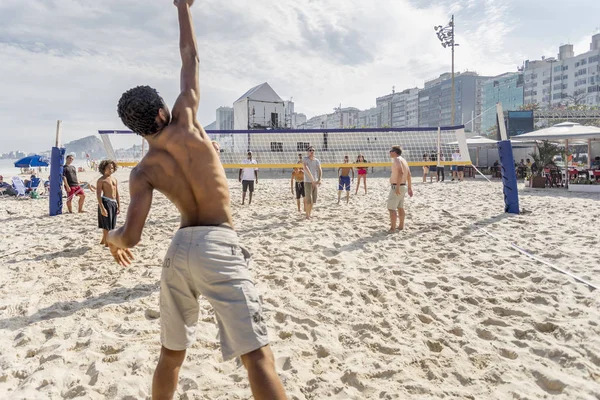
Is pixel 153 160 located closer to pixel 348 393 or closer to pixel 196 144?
pixel 196 144

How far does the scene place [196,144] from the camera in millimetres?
1601

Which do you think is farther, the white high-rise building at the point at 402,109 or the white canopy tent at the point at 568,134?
the white high-rise building at the point at 402,109

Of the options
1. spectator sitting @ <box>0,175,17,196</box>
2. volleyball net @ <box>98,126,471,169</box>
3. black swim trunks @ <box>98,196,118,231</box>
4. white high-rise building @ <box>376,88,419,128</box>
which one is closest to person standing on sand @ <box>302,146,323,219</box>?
volleyball net @ <box>98,126,471,169</box>

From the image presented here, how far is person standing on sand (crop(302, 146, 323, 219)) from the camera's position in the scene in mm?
7484

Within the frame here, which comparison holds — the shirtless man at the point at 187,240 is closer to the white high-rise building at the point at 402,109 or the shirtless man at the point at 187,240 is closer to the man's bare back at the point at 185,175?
the man's bare back at the point at 185,175

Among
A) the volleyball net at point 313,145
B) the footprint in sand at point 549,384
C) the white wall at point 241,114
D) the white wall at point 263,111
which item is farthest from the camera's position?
the white wall at point 263,111

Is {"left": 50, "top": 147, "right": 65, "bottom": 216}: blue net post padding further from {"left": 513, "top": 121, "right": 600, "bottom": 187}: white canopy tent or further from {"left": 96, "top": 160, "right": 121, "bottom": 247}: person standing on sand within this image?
{"left": 513, "top": 121, "right": 600, "bottom": 187}: white canopy tent

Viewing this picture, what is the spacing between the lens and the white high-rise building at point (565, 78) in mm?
66375

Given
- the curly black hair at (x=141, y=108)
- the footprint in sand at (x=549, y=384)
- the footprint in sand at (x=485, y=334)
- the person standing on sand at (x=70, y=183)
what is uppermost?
the curly black hair at (x=141, y=108)

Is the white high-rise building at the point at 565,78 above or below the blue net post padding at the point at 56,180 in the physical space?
above

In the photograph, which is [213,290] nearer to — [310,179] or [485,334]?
[485,334]

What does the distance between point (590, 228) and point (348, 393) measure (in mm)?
5915

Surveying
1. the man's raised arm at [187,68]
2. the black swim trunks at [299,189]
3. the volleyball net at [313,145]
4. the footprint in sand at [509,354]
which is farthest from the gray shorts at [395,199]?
the man's raised arm at [187,68]

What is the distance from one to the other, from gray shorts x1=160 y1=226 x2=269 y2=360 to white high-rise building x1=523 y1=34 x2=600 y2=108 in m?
76.5
